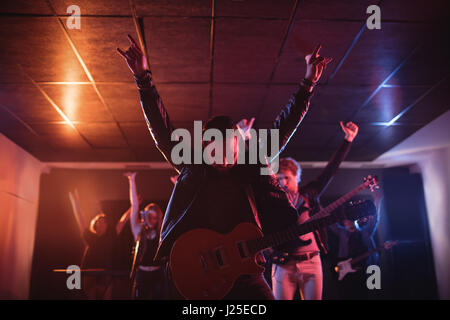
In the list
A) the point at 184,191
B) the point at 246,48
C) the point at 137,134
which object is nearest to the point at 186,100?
the point at 246,48

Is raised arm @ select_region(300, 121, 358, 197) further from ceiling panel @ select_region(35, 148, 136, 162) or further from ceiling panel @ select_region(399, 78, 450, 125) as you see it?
ceiling panel @ select_region(35, 148, 136, 162)

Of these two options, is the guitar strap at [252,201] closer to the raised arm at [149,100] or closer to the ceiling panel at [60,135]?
the raised arm at [149,100]

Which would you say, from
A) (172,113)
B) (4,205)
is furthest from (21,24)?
(4,205)

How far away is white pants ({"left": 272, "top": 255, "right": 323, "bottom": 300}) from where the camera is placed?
9.42ft

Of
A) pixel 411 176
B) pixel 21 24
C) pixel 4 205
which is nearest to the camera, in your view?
pixel 21 24

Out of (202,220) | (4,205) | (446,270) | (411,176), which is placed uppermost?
(411,176)

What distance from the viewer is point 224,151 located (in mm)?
1732

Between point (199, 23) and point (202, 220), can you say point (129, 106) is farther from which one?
point (202, 220)

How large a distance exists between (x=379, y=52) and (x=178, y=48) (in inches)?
84.6

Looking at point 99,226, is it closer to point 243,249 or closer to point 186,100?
point 186,100

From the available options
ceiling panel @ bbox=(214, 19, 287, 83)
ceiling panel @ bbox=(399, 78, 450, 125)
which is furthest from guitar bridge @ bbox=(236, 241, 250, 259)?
ceiling panel @ bbox=(399, 78, 450, 125)
